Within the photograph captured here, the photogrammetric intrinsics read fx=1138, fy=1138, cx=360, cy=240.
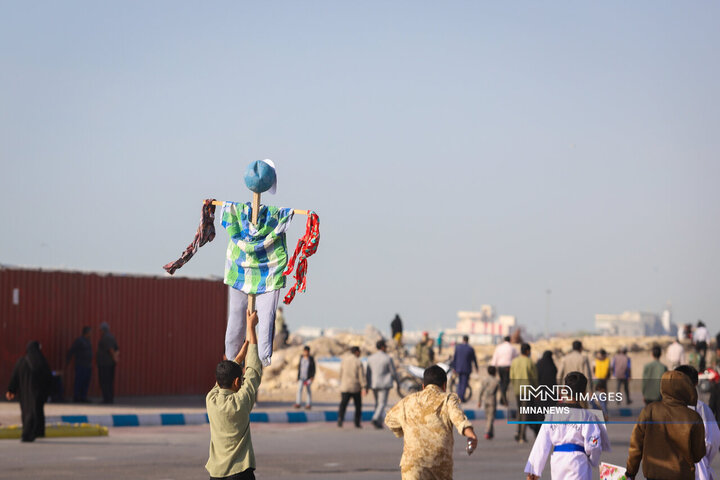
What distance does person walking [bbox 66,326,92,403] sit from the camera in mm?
27078

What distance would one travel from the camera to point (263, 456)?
17.3 m

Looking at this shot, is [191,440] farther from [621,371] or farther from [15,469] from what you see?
[621,371]

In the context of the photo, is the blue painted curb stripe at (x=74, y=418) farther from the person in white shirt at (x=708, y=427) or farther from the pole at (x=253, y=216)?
the person in white shirt at (x=708, y=427)

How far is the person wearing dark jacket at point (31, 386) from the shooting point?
18.6 m

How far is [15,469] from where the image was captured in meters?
14.9

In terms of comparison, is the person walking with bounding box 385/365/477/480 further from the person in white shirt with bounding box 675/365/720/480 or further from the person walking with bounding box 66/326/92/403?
the person walking with bounding box 66/326/92/403

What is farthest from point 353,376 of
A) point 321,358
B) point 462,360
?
point 321,358

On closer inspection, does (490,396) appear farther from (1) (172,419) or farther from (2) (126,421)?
(2) (126,421)

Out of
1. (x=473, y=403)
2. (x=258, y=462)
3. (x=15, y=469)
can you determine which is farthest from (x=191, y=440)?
(x=473, y=403)

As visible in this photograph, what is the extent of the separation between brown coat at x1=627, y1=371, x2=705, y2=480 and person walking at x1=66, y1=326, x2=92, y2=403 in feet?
67.4

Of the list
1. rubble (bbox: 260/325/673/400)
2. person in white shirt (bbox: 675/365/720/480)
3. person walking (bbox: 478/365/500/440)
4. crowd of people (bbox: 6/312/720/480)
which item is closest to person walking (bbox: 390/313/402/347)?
rubble (bbox: 260/325/673/400)

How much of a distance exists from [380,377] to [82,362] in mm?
8295

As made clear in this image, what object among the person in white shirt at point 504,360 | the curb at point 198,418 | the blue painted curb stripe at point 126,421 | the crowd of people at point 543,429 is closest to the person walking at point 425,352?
the curb at point 198,418

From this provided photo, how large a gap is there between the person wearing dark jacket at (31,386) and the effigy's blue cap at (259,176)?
11.7 meters
